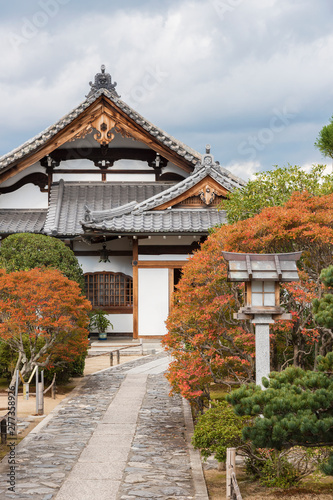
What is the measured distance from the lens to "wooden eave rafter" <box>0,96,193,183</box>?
25641 millimetres

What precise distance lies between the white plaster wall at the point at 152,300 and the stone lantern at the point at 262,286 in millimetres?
15197

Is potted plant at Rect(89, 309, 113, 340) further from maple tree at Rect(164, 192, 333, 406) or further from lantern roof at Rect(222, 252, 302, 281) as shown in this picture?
lantern roof at Rect(222, 252, 302, 281)

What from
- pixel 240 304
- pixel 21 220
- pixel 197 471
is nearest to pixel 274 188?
pixel 240 304

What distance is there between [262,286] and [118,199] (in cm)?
1785

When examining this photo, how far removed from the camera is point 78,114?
25.3m

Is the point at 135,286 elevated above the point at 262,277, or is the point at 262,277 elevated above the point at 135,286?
the point at 135,286

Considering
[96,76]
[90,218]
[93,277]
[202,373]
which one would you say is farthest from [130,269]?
[202,373]

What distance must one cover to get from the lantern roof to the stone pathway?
9.58 ft

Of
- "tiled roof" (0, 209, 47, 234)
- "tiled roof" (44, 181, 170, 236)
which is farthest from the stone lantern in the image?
"tiled roof" (0, 209, 47, 234)

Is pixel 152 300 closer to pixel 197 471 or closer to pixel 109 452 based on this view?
pixel 109 452

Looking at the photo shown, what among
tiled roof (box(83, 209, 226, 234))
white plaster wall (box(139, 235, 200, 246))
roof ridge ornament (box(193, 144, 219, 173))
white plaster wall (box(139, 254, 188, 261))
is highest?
roof ridge ornament (box(193, 144, 219, 173))

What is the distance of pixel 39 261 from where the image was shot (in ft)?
68.7

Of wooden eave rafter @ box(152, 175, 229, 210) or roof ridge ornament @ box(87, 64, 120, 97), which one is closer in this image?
wooden eave rafter @ box(152, 175, 229, 210)

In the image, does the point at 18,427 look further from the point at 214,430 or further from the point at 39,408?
the point at 214,430
